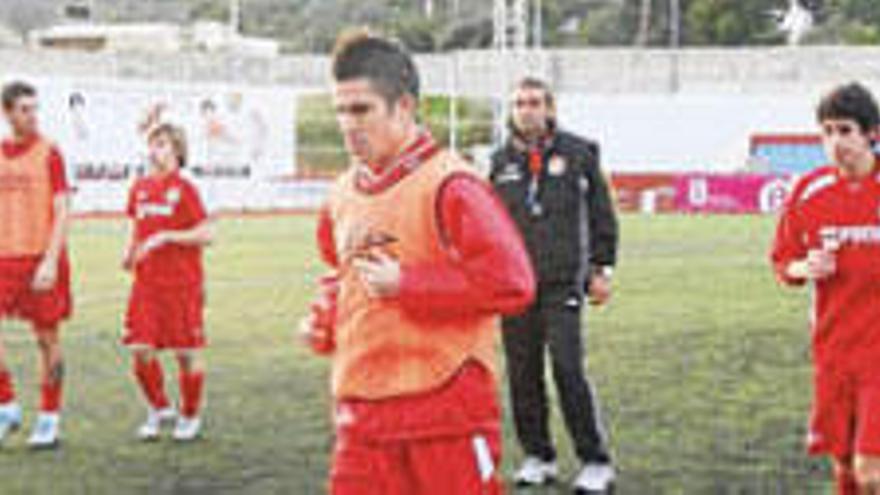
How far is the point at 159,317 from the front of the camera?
9.78 meters

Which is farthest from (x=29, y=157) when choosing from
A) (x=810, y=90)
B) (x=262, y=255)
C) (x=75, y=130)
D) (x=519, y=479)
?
(x=810, y=90)

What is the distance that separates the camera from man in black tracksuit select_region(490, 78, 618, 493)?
26.8 ft

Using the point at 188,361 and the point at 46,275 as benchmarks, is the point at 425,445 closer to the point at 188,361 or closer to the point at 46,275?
the point at 46,275

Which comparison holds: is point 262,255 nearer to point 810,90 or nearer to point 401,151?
point 401,151

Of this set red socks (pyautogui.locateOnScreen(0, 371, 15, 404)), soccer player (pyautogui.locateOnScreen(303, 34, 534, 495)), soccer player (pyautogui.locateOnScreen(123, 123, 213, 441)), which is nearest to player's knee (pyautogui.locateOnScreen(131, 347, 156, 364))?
soccer player (pyautogui.locateOnScreen(123, 123, 213, 441))

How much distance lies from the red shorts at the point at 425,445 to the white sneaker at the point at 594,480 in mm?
3407

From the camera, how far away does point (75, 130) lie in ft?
118

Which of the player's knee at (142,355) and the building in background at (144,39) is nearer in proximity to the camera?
the player's knee at (142,355)

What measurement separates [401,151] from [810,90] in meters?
53.1

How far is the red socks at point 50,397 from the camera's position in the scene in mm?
9680

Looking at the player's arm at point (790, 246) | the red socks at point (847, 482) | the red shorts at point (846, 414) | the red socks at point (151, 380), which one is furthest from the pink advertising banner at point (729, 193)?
the red shorts at point (846, 414)

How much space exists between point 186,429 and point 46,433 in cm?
80

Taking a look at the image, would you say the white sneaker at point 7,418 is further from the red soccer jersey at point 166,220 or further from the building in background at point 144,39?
the building in background at point 144,39

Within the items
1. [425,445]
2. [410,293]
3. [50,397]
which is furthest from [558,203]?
[410,293]
